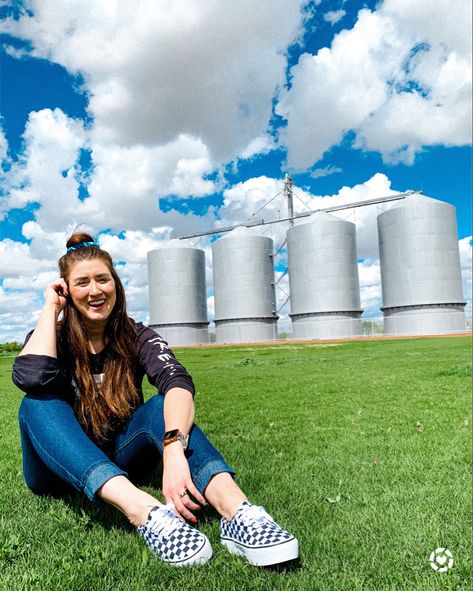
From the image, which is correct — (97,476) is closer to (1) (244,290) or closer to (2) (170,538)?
(2) (170,538)

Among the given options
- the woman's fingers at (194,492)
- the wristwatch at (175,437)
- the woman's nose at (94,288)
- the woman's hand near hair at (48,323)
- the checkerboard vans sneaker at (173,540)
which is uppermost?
the woman's nose at (94,288)

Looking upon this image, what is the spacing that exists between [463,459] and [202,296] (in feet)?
121

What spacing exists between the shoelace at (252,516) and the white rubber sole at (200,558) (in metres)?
0.19

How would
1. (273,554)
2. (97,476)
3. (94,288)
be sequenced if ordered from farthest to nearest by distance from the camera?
(94,288) → (97,476) → (273,554)

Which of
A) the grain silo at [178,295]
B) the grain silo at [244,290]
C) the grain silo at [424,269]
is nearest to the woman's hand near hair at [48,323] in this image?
the grain silo at [424,269]

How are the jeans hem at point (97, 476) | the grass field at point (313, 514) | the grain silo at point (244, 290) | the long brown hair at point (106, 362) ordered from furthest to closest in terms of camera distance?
the grain silo at point (244, 290) → the long brown hair at point (106, 362) → the jeans hem at point (97, 476) → the grass field at point (313, 514)

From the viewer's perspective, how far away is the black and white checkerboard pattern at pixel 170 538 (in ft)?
6.90

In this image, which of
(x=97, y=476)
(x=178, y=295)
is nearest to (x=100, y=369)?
(x=97, y=476)

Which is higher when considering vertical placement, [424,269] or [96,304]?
[424,269]

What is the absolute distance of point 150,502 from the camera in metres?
2.27

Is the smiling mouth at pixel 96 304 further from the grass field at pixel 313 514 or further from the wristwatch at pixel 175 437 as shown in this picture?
the grass field at pixel 313 514

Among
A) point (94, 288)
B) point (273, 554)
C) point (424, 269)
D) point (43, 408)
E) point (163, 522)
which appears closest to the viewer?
point (273, 554)

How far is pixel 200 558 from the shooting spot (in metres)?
2.11

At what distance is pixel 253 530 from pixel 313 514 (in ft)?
2.23
